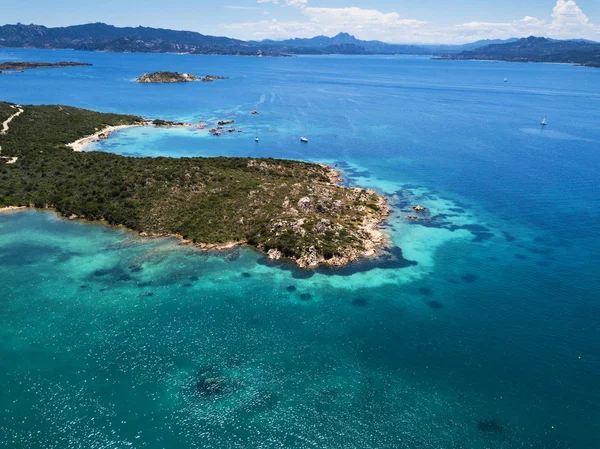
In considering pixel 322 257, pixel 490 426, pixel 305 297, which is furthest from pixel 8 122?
pixel 490 426

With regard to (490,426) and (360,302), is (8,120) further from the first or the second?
(490,426)

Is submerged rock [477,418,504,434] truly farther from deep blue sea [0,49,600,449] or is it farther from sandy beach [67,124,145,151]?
sandy beach [67,124,145,151]

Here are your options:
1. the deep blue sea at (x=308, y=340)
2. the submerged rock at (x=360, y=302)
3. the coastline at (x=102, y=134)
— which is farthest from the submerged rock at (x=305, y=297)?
the coastline at (x=102, y=134)

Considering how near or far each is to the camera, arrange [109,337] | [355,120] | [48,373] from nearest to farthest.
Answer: [48,373] → [109,337] → [355,120]

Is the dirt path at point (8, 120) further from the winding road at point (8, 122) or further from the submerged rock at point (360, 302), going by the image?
the submerged rock at point (360, 302)

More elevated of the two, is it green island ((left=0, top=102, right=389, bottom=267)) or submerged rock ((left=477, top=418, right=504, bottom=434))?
green island ((left=0, top=102, right=389, bottom=267))

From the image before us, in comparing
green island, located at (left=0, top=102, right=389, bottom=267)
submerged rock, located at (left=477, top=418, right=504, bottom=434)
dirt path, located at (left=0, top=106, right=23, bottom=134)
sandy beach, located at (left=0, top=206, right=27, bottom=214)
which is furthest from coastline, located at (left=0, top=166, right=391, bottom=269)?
dirt path, located at (left=0, top=106, right=23, bottom=134)

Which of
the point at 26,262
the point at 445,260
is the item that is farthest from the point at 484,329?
the point at 26,262

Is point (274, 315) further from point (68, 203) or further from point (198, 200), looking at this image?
point (68, 203)
